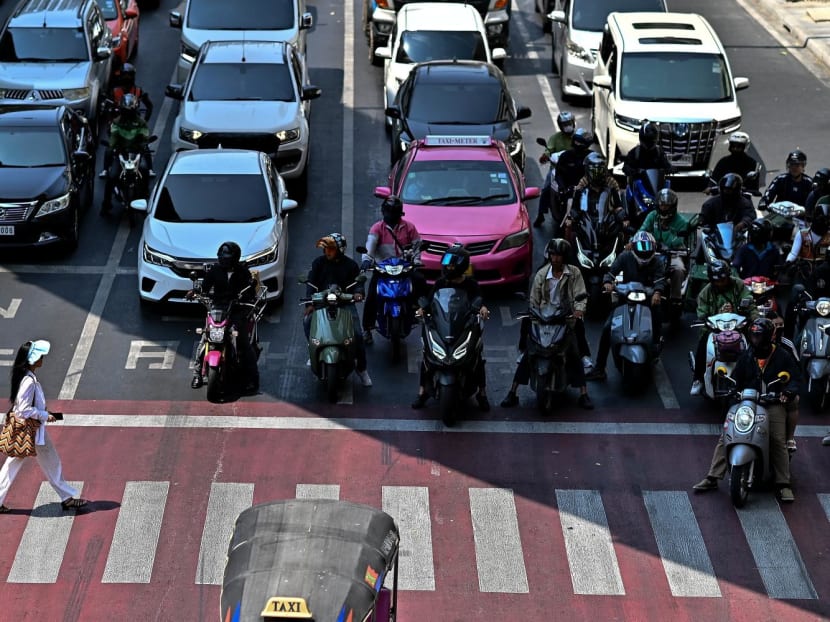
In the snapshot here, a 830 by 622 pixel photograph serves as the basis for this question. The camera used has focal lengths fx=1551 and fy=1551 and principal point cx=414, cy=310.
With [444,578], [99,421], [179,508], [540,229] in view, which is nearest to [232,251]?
[99,421]

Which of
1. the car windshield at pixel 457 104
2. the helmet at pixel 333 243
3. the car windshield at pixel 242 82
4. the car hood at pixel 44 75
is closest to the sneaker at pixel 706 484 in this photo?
the helmet at pixel 333 243

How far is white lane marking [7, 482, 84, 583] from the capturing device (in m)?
13.0

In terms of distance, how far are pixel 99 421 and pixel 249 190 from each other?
4655mm

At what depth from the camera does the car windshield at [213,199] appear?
63.3 ft

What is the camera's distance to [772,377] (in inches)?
545

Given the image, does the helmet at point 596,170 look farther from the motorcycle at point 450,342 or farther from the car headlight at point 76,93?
the car headlight at point 76,93

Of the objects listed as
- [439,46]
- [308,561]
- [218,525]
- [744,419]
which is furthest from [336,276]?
[439,46]

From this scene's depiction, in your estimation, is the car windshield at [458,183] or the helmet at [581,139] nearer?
the car windshield at [458,183]

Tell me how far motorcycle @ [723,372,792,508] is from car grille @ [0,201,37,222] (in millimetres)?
10233

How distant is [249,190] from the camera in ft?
64.6

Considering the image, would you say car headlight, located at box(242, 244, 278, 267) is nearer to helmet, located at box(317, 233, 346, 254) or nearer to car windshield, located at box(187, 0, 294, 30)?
helmet, located at box(317, 233, 346, 254)

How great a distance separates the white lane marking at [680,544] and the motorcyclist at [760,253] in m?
3.45

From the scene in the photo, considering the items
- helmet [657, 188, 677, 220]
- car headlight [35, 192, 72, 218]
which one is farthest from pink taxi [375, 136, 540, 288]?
car headlight [35, 192, 72, 218]

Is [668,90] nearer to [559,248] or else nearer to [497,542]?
[559,248]
